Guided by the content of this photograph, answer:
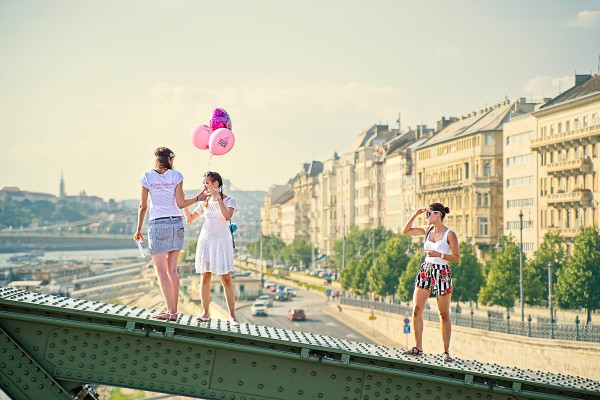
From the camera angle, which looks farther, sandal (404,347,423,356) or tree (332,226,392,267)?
tree (332,226,392,267)

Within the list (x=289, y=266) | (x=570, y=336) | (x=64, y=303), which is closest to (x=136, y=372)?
(x=64, y=303)

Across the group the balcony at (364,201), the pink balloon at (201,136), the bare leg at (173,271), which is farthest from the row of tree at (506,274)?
the bare leg at (173,271)

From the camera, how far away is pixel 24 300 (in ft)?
35.9

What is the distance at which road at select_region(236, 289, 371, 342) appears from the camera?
8119 cm

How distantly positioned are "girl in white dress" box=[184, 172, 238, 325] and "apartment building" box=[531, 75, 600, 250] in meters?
61.7

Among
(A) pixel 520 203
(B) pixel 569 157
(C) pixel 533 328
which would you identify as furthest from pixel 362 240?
(C) pixel 533 328

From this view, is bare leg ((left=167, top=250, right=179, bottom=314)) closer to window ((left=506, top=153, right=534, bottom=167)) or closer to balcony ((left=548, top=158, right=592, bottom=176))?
balcony ((left=548, top=158, right=592, bottom=176))

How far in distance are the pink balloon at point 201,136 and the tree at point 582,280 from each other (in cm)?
4875

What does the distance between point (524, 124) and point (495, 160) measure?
969 cm

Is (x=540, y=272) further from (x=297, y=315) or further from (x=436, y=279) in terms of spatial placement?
(x=436, y=279)

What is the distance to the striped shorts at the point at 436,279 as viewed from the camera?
13.5m

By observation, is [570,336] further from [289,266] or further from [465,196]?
[289,266]

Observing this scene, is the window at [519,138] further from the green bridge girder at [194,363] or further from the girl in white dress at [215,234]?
the green bridge girder at [194,363]

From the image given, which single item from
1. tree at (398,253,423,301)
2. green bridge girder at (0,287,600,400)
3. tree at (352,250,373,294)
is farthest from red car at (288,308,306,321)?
green bridge girder at (0,287,600,400)
